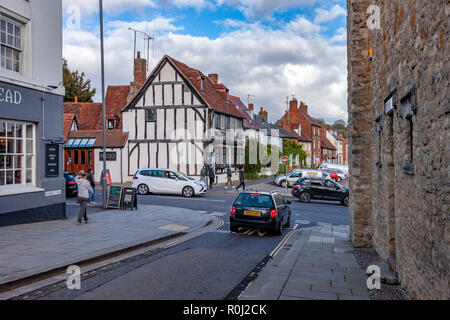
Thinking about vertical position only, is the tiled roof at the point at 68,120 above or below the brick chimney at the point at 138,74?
below

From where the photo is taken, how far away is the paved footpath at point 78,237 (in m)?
8.49

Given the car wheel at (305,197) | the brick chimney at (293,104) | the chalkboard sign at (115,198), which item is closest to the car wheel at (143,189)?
the chalkboard sign at (115,198)

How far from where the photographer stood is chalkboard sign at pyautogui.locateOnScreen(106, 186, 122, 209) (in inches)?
745

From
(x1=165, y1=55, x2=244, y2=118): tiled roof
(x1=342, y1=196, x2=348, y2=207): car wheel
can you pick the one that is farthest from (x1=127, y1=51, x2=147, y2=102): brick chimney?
(x1=342, y1=196, x2=348, y2=207): car wheel

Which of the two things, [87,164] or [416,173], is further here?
[87,164]

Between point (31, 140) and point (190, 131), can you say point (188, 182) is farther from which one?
point (31, 140)

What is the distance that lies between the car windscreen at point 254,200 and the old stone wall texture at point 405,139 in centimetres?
308

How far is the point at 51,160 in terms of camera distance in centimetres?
1463

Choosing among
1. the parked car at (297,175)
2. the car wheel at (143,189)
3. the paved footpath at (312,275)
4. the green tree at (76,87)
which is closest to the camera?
the paved footpath at (312,275)

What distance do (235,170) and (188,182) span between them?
56.0 feet

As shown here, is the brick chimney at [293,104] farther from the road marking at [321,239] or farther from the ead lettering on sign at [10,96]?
the ead lettering on sign at [10,96]
